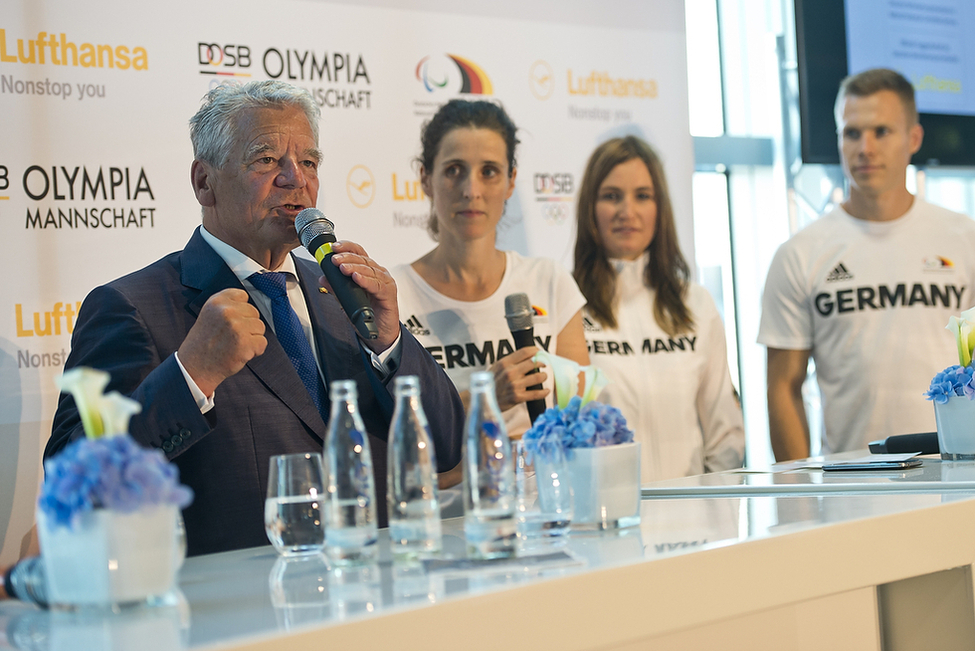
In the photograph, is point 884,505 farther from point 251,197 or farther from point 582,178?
point 582,178

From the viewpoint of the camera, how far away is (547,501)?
1381 mm

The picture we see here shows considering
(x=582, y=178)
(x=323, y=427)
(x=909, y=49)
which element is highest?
(x=909, y=49)

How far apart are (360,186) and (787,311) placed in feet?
→ 5.75

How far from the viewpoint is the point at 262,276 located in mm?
2320

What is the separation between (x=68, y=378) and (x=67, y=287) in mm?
1757

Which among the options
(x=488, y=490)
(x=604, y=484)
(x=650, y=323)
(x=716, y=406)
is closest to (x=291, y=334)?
(x=604, y=484)

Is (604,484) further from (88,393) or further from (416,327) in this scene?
(416,327)

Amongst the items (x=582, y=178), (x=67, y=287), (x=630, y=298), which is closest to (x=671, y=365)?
(x=630, y=298)

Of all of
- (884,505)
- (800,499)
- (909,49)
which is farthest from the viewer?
(909,49)

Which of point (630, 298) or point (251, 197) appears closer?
point (251, 197)

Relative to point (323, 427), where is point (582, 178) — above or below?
above

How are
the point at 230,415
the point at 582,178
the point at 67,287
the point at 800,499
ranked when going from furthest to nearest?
the point at 582,178 → the point at 67,287 → the point at 230,415 → the point at 800,499

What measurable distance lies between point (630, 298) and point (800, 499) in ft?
6.70

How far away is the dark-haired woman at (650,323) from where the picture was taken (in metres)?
3.61
